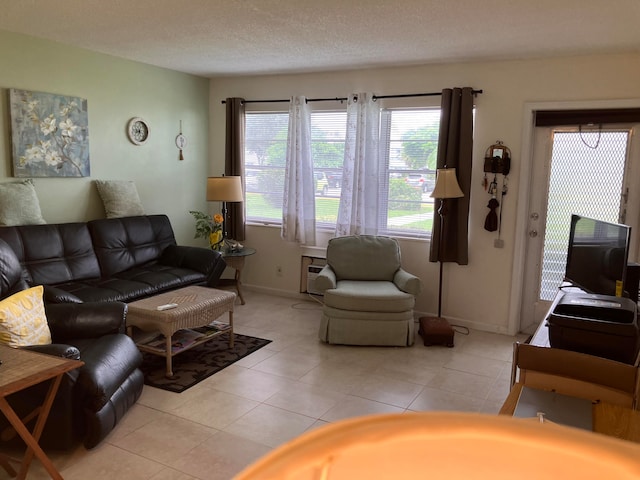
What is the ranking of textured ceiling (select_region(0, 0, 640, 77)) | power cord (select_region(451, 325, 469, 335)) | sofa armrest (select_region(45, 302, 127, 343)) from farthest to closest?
1. power cord (select_region(451, 325, 469, 335))
2. textured ceiling (select_region(0, 0, 640, 77))
3. sofa armrest (select_region(45, 302, 127, 343))

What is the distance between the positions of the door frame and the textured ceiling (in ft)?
1.40

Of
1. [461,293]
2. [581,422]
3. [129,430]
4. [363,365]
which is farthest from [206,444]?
[461,293]

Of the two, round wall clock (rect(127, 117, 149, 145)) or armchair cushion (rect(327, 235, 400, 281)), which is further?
round wall clock (rect(127, 117, 149, 145))

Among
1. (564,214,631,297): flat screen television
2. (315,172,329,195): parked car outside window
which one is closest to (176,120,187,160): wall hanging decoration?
(315,172,329,195): parked car outside window

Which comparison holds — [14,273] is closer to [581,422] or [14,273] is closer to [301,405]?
[301,405]

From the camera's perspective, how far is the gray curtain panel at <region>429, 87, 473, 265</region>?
4.53m

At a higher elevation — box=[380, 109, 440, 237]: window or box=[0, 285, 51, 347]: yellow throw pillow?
box=[380, 109, 440, 237]: window

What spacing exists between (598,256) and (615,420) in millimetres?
1414

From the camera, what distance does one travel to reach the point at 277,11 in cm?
321

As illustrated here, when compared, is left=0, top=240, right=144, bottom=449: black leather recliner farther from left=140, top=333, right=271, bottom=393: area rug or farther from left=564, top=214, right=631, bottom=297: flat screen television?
left=564, top=214, right=631, bottom=297: flat screen television

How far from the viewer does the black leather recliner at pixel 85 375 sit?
250 cm

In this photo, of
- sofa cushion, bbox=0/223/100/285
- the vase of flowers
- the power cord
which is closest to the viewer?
sofa cushion, bbox=0/223/100/285

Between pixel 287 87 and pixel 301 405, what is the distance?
3617 millimetres

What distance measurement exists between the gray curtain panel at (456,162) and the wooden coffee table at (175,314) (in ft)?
6.77
